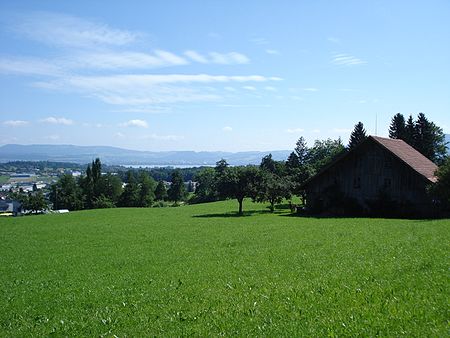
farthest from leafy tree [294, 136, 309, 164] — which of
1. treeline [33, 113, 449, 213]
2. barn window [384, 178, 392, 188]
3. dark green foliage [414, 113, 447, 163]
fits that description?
barn window [384, 178, 392, 188]

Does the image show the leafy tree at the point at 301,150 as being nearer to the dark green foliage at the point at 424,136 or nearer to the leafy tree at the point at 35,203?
the dark green foliage at the point at 424,136

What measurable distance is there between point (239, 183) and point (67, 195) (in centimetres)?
8255

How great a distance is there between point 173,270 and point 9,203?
133m

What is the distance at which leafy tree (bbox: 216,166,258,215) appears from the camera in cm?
4791

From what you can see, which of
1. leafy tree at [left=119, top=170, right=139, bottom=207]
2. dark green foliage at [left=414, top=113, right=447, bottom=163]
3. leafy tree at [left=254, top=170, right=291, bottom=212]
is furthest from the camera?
leafy tree at [left=119, top=170, right=139, bottom=207]

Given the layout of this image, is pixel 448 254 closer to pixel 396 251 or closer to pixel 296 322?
pixel 396 251

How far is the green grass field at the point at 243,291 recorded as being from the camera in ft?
26.4

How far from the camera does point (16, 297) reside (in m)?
13.4

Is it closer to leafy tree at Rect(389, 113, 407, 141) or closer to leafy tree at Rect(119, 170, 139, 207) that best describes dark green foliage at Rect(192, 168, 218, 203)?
leafy tree at Rect(119, 170, 139, 207)

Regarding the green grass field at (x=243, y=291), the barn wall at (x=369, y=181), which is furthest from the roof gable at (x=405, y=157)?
the green grass field at (x=243, y=291)

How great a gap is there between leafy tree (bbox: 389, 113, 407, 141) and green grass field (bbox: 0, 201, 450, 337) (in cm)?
6998

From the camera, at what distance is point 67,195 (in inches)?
4523

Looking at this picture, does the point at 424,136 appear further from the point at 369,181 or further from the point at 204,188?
the point at 204,188

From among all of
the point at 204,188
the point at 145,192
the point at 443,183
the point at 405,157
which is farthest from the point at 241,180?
the point at 204,188
